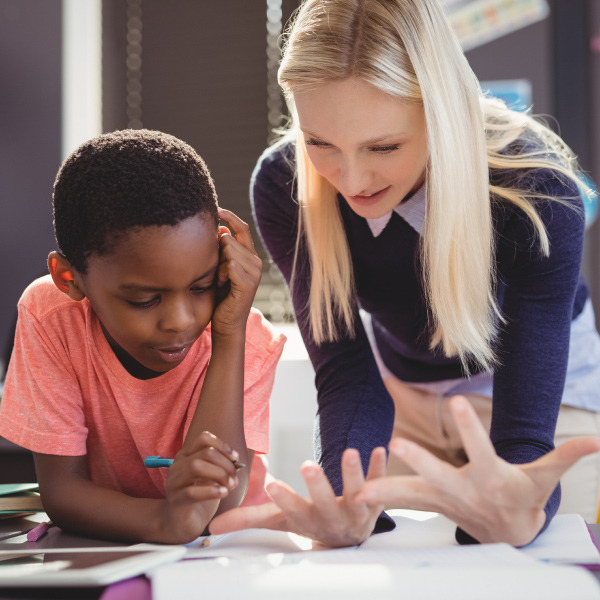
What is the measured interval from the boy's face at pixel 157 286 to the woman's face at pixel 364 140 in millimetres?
198

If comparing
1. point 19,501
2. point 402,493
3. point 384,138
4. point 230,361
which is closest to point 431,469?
point 402,493

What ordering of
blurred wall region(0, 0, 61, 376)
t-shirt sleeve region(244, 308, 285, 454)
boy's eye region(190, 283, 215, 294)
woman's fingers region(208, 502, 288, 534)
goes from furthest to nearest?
1. blurred wall region(0, 0, 61, 376)
2. t-shirt sleeve region(244, 308, 285, 454)
3. boy's eye region(190, 283, 215, 294)
4. woman's fingers region(208, 502, 288, 534)

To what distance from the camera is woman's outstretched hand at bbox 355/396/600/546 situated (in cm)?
70

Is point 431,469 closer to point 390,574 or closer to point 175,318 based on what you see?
point 390,574

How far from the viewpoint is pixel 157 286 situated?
0.85 metres

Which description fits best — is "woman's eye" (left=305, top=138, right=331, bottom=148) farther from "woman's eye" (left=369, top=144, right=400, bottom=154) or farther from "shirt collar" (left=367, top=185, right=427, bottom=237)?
"shirt collar" (left=367, top=185, right=427, bottom=237)

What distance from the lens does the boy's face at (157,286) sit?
85cm

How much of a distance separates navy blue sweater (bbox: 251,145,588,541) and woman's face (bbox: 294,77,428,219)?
0.13 meters

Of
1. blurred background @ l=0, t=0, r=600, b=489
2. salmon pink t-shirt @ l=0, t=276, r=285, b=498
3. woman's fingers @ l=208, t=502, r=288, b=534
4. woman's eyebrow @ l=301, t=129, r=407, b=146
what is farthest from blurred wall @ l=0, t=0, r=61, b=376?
woman's fingers @ l=208, t=502, r=288, b=534

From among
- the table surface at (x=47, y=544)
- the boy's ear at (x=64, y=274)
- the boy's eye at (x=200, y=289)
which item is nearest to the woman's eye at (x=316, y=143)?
the boy's eye at (x=200, y=289)

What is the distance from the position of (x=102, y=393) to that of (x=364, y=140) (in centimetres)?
49

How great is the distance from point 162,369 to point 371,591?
1.67ft

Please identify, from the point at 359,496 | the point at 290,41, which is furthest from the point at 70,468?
the point at 290,41

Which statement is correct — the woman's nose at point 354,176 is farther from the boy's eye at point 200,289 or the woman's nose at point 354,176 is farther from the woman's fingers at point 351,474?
the woman's fingers at point 351,474
